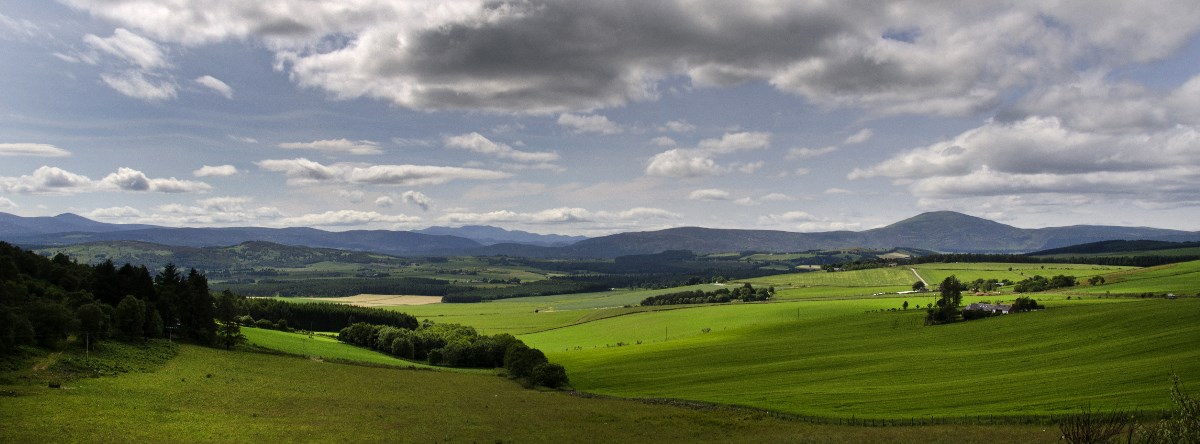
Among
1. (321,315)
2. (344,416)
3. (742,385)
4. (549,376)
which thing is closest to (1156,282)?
(742,385)

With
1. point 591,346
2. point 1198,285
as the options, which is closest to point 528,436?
point 591,346

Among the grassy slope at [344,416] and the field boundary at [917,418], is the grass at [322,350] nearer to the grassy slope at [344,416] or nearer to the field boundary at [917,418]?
the grassy slope at [344,416]

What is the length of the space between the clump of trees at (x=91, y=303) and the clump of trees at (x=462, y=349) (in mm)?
34480

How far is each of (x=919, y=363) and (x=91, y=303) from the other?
317 ft

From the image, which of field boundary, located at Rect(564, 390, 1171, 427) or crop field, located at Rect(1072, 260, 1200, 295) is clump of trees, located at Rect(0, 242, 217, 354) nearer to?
field boundary, located at Rect(564, 390, 1171, 427)

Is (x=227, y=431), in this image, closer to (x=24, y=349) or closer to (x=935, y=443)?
(x=24, y=349)

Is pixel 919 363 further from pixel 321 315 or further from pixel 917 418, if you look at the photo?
pixel 321 315

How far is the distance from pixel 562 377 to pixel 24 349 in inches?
2146

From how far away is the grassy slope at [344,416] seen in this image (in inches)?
1596

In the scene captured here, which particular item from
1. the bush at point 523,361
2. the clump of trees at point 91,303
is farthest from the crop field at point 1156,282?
the clump of trees at point 91,303

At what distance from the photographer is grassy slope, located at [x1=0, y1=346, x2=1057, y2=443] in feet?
133

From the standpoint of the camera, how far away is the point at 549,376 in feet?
258

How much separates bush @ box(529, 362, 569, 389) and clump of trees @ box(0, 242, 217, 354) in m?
48.3

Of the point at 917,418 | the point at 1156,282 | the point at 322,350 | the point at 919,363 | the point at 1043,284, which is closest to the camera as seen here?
the point at 917,418
